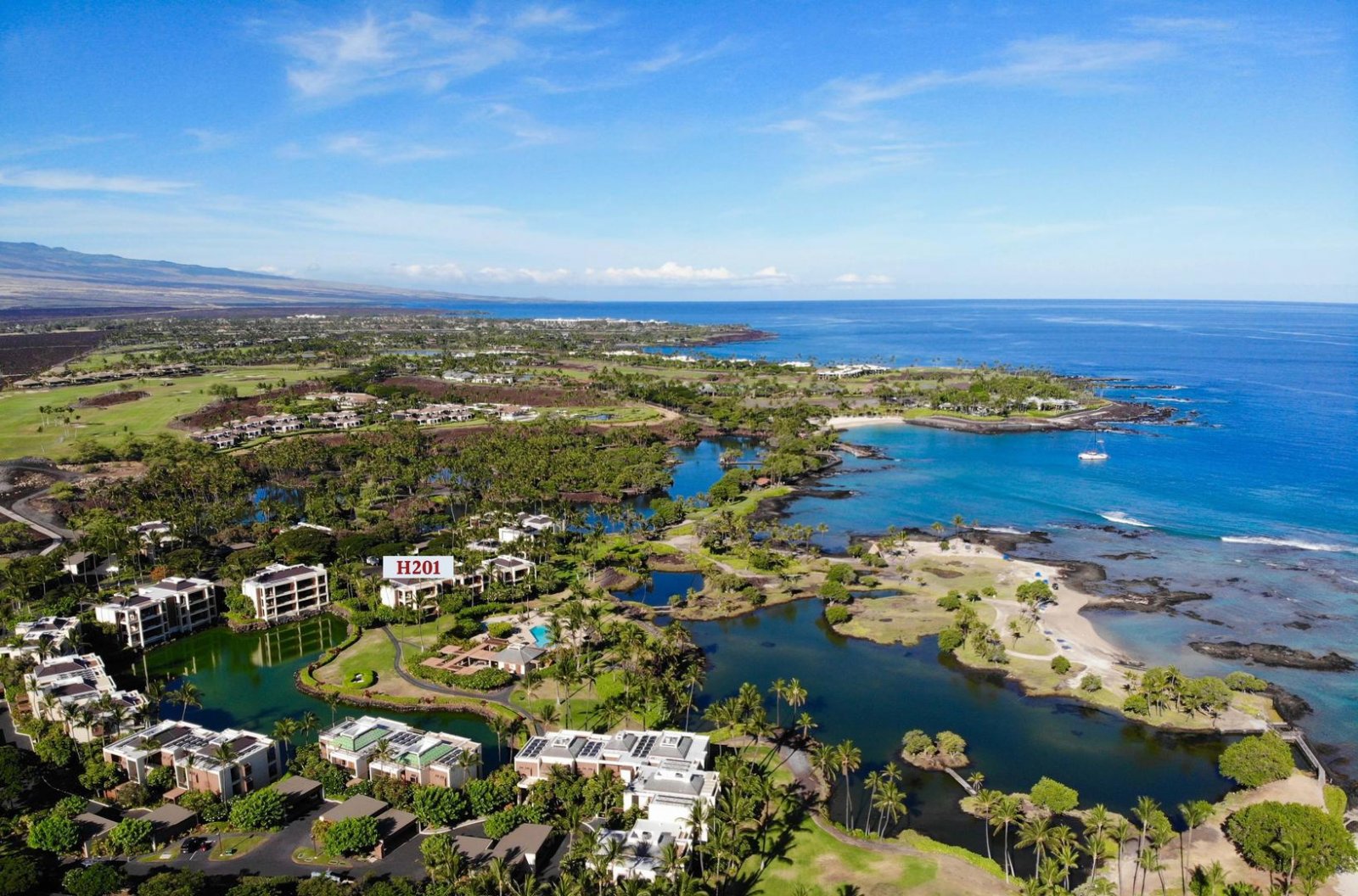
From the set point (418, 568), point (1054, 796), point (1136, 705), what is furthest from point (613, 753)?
point (1136, 705)

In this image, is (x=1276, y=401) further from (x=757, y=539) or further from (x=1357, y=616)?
(x=757, y=539)

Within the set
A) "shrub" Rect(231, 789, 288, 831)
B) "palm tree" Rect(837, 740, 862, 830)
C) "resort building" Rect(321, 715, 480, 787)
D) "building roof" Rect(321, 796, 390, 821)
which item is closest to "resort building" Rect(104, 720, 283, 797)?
"shrub" Rect(231, 789, 288, 831)

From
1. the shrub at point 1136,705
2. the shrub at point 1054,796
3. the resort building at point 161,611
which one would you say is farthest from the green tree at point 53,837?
the shrub at point 1136,705

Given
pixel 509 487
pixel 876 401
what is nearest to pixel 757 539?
pixel 509 487

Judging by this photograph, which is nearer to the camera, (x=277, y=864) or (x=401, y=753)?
(x=277, y=864)

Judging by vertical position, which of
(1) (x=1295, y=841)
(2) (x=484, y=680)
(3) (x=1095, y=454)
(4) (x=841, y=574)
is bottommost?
(2) (x=484, y=680)

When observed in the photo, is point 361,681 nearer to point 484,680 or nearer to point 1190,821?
point 484,680

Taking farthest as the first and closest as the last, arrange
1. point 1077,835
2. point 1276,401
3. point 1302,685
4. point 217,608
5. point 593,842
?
point 1276,401, point 217,608, point 1302,685, point 1077,835, point 593,842
